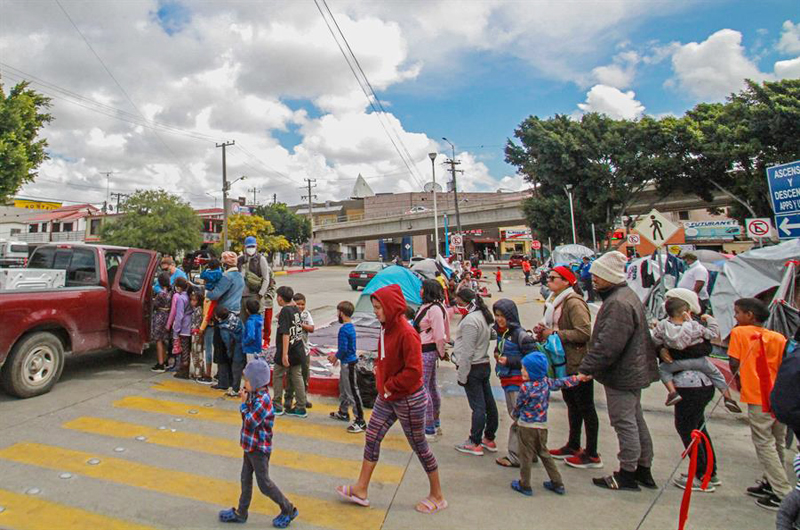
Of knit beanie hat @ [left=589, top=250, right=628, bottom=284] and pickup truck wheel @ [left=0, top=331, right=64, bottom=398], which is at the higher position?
knit beanie hat @ [left=589, top=250, right=628, bottom=284]

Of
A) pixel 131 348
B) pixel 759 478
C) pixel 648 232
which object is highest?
pixel 648 232

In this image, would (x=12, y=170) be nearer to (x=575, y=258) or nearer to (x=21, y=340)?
(x=21, y=340)

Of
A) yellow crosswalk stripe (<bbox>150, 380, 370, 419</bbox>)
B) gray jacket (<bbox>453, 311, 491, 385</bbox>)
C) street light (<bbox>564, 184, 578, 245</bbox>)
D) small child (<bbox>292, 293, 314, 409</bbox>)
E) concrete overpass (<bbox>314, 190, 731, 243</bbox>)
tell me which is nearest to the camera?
gray jacket (<bbox>453, 311, 491, 385</bbox>)

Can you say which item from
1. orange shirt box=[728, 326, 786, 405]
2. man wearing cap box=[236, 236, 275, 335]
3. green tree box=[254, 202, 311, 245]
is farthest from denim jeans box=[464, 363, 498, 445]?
green tree box=[254, 202, 311, 245]

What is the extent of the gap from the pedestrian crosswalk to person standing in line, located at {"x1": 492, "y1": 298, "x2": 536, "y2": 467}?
1056 mm

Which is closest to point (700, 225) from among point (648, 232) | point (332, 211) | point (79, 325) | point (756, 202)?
point (756, 202)

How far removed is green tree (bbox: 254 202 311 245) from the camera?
5841 cm

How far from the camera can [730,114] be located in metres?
24.7

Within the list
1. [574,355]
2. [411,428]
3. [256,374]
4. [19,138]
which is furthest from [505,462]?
[19,138]

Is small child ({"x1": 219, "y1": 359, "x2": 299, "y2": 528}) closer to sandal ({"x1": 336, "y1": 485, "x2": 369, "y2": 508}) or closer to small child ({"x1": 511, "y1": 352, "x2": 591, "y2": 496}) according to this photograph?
sandal ({"x1": 336, "y1": 485, "x2": 369, "y2": 508})

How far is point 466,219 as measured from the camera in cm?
4928

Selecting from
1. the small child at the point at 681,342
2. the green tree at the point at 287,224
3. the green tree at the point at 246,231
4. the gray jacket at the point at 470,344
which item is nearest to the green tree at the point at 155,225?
the green tree at the point at 246,231

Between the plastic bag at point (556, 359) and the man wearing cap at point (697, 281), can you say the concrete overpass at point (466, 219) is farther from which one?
the plastic bag at point (556, 359)

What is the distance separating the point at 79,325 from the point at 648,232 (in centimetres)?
981
